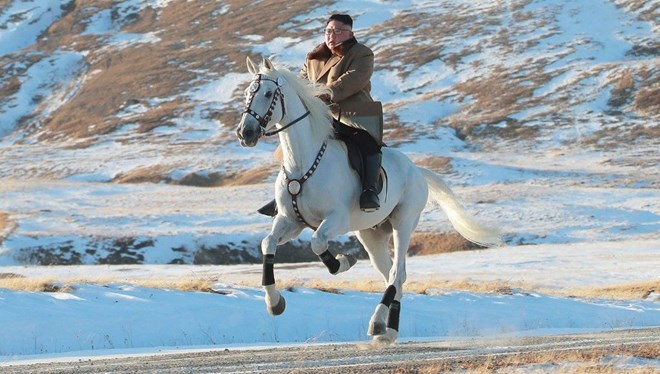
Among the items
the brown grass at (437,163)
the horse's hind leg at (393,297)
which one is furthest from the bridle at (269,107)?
the brown grass at (437,163)

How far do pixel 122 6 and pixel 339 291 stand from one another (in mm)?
165691

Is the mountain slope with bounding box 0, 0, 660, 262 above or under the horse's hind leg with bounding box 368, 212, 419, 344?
under

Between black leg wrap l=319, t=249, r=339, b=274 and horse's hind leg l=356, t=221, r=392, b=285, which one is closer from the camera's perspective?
black leg wrap l=319, t=249, r=339, b=274

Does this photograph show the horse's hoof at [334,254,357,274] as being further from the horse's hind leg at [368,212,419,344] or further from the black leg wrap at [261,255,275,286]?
the black leg wrap at [261,255,275,286]

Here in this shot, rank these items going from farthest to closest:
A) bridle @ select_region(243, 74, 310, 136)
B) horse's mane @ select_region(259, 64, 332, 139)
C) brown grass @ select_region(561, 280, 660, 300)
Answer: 1. brown grass @ select_region(561, 280, 660, 300)
2. horse's mane @ select_region(259, 64, 332, 139)
3. bridle @ select_region(243, 74, 310, 136)

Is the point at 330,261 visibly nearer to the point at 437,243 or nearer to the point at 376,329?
the point at 376,329

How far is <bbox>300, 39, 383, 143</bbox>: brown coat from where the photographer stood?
1543 centimetres

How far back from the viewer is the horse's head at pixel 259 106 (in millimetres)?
12898

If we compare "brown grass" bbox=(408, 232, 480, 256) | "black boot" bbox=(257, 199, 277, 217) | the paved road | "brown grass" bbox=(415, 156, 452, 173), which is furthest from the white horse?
"brown grass" bbox=(415, 156, 452, 173)

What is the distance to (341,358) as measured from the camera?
478 inches

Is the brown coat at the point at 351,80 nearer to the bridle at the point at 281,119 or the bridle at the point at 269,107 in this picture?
the bridle at the point at 281,119

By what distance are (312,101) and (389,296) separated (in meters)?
2.94

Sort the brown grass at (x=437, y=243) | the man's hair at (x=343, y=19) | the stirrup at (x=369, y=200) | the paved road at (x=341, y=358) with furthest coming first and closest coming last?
the brown grass at (x=437, y=243) < the man's hair at (x=343, y=19) < the stirrup at (x=369, y=200) < the paved road at (x=341, y=358)

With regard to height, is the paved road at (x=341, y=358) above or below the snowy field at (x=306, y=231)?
above
